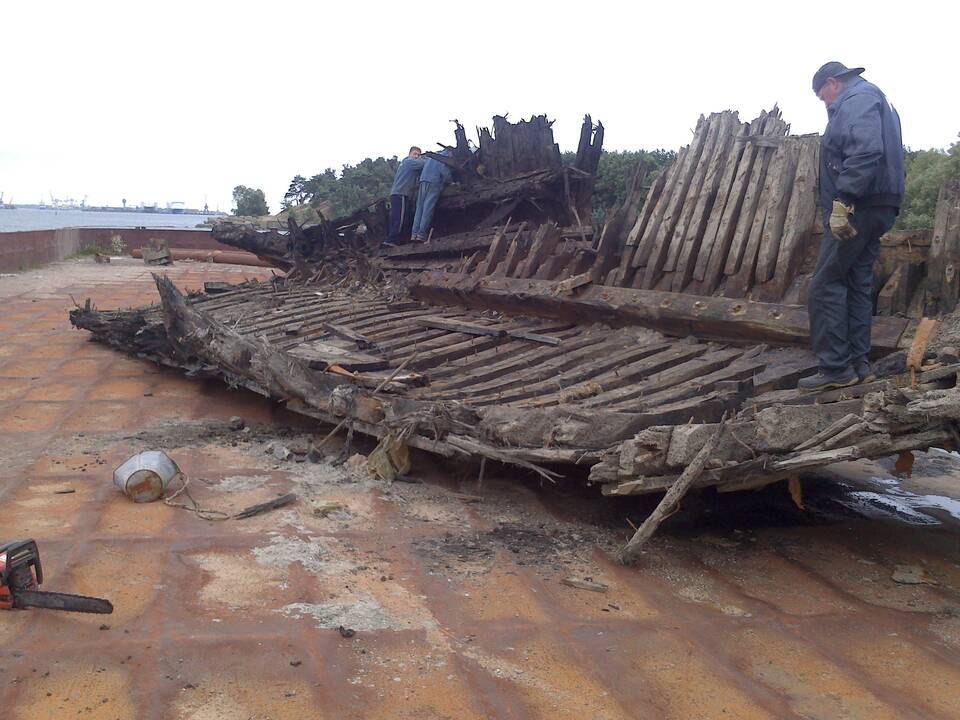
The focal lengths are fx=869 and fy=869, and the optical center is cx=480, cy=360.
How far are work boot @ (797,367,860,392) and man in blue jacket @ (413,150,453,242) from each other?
6.76 metres

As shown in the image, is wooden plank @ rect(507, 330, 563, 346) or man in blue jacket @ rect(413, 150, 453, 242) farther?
man in blue jacket @ rect(413, 150, 453, 242)

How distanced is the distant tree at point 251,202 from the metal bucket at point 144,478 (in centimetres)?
4104

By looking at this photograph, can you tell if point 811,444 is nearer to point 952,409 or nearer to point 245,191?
point 952,409

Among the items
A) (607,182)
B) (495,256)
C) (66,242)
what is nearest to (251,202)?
(66,242)

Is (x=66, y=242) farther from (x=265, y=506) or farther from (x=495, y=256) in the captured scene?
(x=265, y=506)

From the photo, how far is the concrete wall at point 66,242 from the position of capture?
17.8m

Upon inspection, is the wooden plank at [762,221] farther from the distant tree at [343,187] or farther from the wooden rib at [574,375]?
the distant tree at [343,187]

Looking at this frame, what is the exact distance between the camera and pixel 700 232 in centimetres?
613

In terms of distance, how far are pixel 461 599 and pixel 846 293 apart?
97.6 inches

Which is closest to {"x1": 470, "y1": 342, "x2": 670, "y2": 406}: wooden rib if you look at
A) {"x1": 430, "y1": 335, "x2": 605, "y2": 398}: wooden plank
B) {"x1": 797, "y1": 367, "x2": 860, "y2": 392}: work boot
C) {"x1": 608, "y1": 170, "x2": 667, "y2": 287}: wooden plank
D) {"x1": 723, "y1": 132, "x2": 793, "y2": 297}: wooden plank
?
{"x1": 430, "y1": 335, "x2": 605, "y2": 398}: wooden plank

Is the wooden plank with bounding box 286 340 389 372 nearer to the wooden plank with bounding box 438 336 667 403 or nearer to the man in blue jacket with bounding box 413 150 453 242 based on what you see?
the wooden plank with bounding box 438 336 667 403

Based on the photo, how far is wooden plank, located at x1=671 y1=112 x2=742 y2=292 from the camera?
19.7 ft

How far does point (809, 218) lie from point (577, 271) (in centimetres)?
207

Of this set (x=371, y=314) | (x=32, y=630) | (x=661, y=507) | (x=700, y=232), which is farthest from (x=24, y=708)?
(x=371, y=314)
